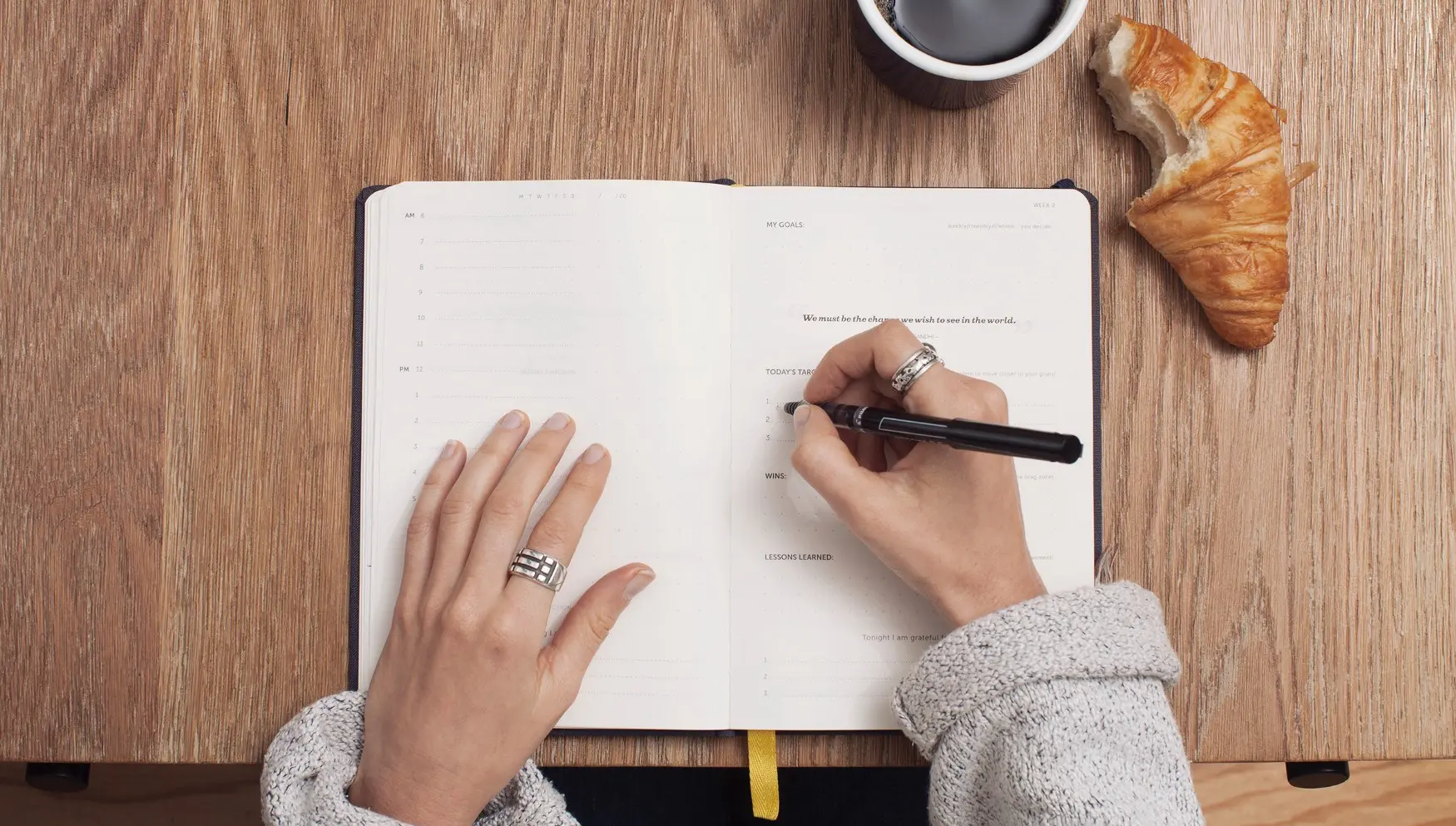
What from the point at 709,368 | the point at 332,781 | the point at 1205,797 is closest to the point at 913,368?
the point at 709,368

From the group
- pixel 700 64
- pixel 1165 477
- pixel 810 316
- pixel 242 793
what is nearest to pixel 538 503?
pixel 810 316

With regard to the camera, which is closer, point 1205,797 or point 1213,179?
point 1213,179

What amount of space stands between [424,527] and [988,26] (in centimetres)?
53

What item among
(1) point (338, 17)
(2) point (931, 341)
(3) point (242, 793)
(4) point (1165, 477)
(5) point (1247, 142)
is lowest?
(3) point (242, 793)

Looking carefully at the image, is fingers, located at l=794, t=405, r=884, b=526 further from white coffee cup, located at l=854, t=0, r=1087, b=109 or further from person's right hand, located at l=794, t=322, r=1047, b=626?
white coffee cup, located at l=854, t=0, r=1087, b=109

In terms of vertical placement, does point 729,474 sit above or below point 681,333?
below

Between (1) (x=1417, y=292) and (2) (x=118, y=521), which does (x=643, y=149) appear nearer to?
(2) (x=118, y=521)

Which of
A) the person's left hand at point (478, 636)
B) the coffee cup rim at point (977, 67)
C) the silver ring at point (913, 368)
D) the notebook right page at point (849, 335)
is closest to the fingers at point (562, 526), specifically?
the person's left hand at point (478, 636)

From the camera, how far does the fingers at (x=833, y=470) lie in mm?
543

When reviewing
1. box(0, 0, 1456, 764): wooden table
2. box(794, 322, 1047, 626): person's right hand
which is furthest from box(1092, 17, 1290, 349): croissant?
box(794, 322, 1047, 626): person's right hand

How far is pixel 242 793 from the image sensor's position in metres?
0.93

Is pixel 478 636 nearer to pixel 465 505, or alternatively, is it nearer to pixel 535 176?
pixel 465 505

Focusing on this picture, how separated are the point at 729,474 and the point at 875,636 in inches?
6.5

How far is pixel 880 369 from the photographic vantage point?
555 millimetres
